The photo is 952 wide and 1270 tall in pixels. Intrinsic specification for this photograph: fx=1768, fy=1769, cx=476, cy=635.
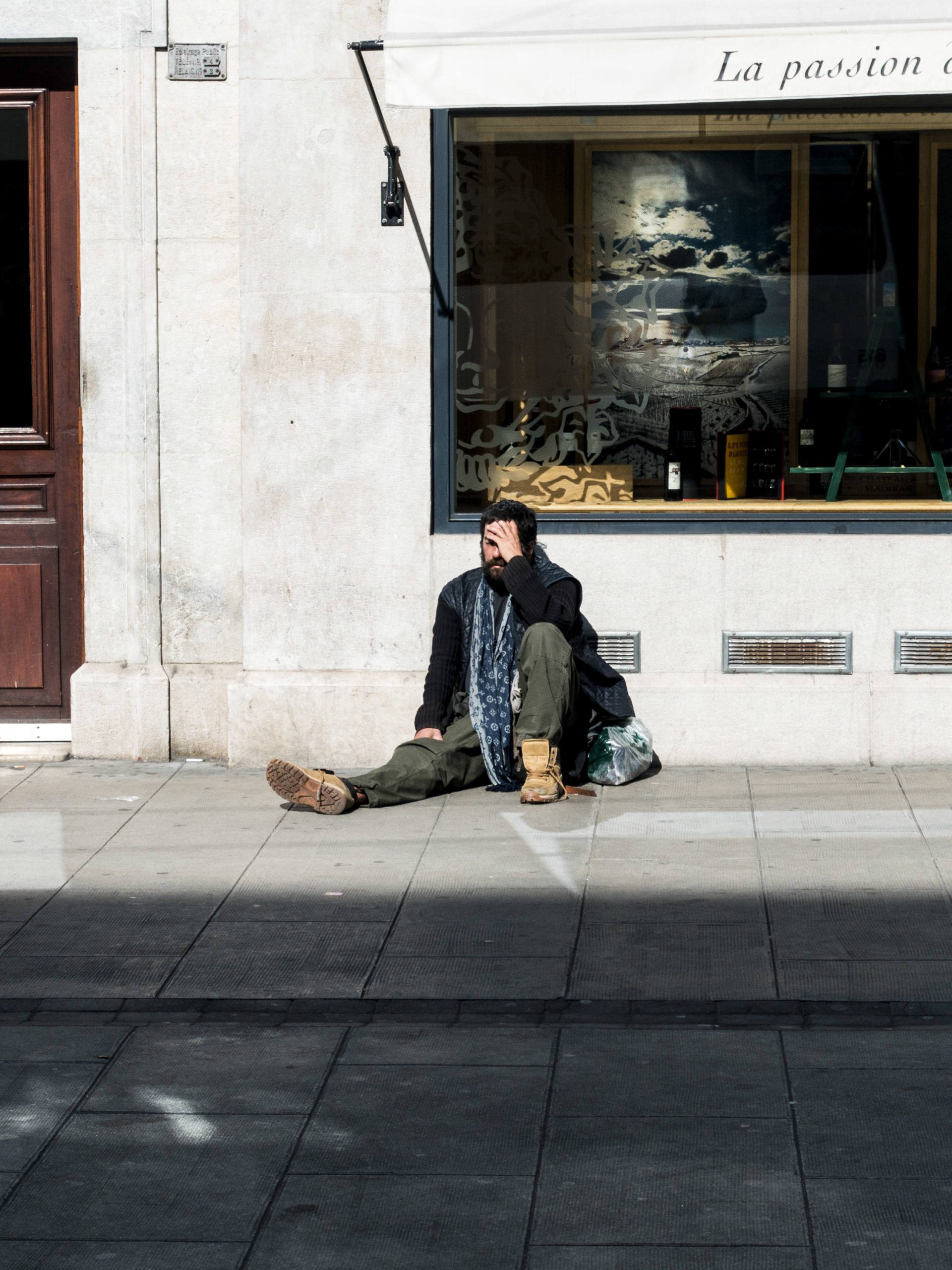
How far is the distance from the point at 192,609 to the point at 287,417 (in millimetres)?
1021

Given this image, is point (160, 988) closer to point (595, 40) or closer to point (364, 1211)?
point (364, 1211)

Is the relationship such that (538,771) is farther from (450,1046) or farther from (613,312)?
(450,1046)

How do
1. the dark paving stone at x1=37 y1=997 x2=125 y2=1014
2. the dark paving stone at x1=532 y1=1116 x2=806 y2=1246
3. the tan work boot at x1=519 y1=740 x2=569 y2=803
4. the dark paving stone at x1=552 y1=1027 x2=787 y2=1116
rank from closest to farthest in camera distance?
the dark paving stone at x1=532 y1=1116 x2=806 y2=1246
the dark paving stone at x1=552 y1=1027 x2=787 y2=1116
the dark paving stone at x1=37 y1=997 x2=125 y2=1014
the tan work boot at x1=519 y1=740 x2=569 y2=803

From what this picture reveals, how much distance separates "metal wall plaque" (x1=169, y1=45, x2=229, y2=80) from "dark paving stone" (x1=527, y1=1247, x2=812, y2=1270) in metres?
5.97

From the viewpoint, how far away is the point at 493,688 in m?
7.20

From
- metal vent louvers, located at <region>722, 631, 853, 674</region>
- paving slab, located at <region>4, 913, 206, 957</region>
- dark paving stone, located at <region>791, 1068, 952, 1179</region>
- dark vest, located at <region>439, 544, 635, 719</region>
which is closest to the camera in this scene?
dark paving stone, located at <region>791, 1068, 952, 1179</region>

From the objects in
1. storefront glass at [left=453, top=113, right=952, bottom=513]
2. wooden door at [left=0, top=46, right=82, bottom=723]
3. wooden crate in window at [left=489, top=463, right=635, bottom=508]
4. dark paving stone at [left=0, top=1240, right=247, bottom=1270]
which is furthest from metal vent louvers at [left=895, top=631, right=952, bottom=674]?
dark paving stone at [left=0, top=1240, right=247, bottom=1270]

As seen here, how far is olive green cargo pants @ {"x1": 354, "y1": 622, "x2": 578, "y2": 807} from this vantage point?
700 centimetres

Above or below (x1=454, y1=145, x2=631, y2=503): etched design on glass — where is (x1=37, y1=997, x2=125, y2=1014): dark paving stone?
below

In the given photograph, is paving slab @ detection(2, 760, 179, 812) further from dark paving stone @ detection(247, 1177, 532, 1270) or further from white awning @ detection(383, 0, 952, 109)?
dark paving stone @ detection(247, 1177, 532, 1270)

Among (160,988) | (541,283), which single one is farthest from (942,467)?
(160,988)

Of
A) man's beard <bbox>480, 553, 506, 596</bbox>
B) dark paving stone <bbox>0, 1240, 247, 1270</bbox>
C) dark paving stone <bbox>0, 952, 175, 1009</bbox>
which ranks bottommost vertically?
dark paving stone <bbox>0, 1240, 247, 1270</bbox>

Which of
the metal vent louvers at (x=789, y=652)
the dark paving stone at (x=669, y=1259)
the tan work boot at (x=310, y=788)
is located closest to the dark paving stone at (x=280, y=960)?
the tan work boot at (x=310, y=788)

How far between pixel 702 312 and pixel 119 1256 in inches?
224
